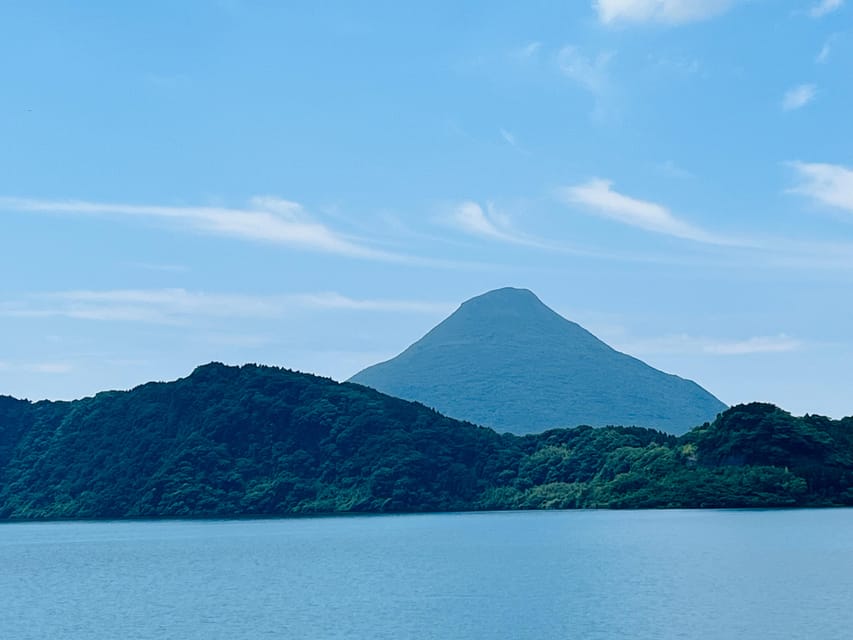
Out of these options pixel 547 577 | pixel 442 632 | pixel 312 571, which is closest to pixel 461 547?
pixel 312 571

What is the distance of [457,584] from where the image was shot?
83.1 m

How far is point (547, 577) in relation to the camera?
8538 cm

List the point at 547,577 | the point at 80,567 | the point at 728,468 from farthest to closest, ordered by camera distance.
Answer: the point at 728,468 < the point at 80,567 < the point at 547,577

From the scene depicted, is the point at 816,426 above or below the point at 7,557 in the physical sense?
above

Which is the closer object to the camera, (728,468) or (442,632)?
(442,632)

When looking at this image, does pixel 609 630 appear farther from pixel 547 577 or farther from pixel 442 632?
pixel 547 577

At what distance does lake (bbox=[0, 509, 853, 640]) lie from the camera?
62.8 metres

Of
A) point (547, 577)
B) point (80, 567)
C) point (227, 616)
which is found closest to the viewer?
point (227, 616)

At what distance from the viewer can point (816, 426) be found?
624ft

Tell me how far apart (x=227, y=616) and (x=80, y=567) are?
149 feet

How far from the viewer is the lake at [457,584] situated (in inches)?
2473

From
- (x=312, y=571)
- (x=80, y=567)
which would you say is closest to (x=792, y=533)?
(x=312, y=571)

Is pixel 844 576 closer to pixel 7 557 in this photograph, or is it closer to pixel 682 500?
pixel 7 557

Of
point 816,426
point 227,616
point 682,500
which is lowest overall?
point 227,616
